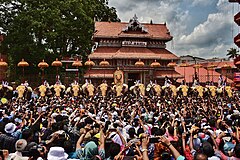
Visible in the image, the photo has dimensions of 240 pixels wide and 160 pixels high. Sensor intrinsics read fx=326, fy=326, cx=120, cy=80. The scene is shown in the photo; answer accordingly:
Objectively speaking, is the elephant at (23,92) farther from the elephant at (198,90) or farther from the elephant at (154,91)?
the elephant at (198,90)

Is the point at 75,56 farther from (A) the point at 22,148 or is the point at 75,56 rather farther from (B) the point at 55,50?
(A) the point at 22,148

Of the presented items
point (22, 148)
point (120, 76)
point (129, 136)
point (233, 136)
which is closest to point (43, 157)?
point (22, 148)

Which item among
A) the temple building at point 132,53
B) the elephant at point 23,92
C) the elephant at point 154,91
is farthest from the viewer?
the temple building at point 132,53

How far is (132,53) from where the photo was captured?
38.0m

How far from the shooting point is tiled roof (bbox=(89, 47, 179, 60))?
37.0m

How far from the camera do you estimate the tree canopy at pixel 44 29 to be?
34.2m

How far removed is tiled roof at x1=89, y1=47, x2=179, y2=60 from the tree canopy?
2381mm

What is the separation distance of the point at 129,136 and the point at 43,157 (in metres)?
2.43

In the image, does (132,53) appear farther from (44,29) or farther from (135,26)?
(44,29)

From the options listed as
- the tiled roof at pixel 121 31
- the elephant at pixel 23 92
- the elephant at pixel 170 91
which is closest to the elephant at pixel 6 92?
the elephant at pixel 23 92

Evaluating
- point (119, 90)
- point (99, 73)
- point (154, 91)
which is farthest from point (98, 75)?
point (154, 91)

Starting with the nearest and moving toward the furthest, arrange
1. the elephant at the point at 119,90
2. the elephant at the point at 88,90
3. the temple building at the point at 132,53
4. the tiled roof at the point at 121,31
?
the elephant at the point at 88,90, the elephant at the point at 119,90, the temple building at the point at 132,53, the tiled roof at the point at 121,31

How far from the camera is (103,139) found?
5.64m

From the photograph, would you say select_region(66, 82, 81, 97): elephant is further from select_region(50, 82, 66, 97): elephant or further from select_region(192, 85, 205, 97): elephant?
select_region(192, 85, 205, 97): elephant
